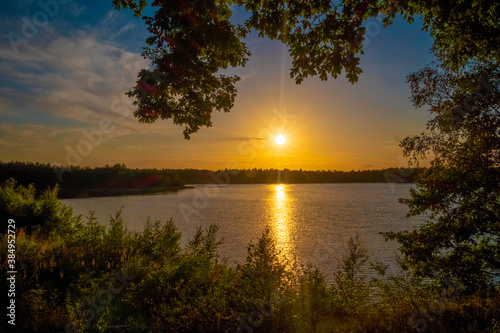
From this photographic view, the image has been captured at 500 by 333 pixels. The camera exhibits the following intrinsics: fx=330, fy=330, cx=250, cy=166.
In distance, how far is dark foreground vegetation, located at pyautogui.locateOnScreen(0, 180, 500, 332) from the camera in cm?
686

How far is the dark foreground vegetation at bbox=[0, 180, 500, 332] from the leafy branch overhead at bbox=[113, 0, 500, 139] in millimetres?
4226

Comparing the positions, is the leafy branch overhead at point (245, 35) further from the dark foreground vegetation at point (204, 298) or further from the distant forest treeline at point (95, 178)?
the distant forest treeline at point (95, 178)

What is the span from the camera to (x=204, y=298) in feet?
26.5

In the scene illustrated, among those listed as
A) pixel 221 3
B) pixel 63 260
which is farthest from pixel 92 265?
pixel 221 3

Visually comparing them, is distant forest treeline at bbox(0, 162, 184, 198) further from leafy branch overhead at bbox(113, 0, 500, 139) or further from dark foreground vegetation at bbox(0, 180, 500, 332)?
leafy branch overhead at bbox(113, 0, 500, 139)

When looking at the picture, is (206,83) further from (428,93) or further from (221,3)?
(428,93)

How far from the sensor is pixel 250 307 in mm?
7656

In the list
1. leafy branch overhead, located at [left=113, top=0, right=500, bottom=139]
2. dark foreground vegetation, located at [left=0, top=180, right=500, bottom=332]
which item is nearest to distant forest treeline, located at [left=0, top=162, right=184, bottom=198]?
dark foreground vegetation, located at [left=0, top=180, right=500, bottom=332]

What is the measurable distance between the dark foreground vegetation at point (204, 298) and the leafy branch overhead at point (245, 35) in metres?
4.23

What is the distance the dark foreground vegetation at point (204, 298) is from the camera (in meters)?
6.86

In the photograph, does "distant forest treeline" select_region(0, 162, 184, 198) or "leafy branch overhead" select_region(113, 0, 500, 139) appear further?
"distant forest treeline" select_region(0, 162, 184, 198)

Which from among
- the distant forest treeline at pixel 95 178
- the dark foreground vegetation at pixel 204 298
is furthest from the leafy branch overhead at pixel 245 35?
the distant forest treeline at pixel 95 178

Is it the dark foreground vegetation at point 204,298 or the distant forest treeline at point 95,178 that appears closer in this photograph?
the dark foreground vegetation at point 204,298

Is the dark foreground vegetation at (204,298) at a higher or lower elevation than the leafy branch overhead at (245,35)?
lower
